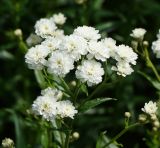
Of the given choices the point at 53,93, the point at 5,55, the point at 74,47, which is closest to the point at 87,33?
the point at 74,47

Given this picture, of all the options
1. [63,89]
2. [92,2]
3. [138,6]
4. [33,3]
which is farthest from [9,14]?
[63,89]

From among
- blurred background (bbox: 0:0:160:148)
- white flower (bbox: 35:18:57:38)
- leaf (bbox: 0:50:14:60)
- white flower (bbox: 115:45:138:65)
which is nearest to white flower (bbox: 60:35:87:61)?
white flower (bbox: 115:45:138:65)

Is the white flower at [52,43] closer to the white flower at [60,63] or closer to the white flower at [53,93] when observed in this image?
the white flower at [60,63]

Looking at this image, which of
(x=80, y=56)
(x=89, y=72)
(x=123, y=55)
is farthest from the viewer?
(x=123, y=55)

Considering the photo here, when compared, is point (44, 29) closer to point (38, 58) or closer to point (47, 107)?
point (38, 58)

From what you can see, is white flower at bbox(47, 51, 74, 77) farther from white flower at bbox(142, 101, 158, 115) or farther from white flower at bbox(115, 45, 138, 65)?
white flower at bbox(142, 101, 158, 115)

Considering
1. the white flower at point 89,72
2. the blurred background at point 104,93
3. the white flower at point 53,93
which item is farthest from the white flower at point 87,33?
the blurred background at point 104,93
